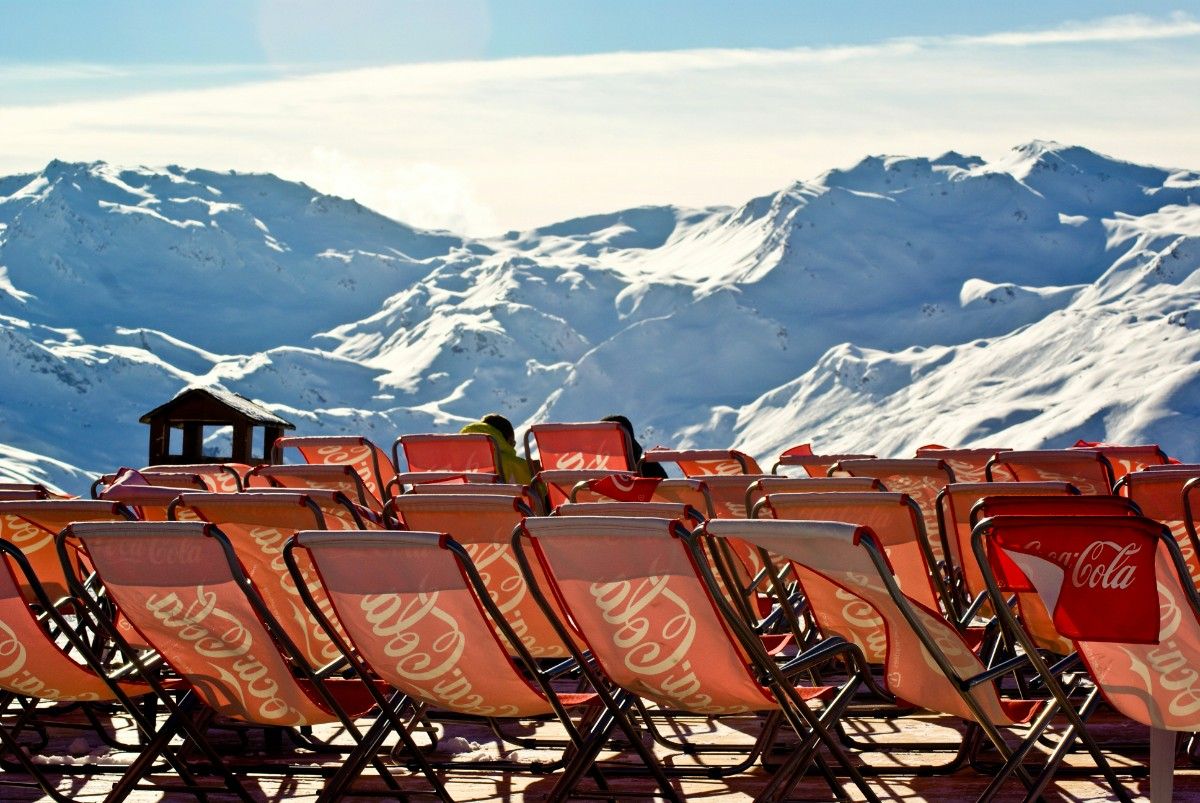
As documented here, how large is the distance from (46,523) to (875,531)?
7.56 feet

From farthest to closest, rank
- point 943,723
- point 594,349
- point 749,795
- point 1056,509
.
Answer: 1. point 594,349
2. point 943,723
3. point 749,795
4. point 1056,509

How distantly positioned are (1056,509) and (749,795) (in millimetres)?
1174

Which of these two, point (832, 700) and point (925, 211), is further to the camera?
point (925, 211)

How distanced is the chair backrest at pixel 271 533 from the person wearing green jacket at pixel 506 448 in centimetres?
308

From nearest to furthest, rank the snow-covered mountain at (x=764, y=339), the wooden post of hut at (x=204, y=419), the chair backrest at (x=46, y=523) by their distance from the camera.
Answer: the chair backrest at (x=46, y=523), the wooden post of hut at (x=204, y=419), the snow-covered mountain at (x=764, y=339)

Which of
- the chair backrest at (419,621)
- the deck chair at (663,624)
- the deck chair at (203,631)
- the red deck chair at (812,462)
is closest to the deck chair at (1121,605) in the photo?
the deck chair at (663,624)

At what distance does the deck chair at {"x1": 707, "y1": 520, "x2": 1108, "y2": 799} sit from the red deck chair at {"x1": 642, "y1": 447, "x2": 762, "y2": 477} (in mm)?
3406

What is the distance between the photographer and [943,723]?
18.7 feet

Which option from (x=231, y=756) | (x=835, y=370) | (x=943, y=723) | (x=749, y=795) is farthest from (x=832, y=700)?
(x=835, y=370)

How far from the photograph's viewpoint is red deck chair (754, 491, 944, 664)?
4.54m

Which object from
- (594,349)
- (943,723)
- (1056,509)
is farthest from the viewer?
(594,349)

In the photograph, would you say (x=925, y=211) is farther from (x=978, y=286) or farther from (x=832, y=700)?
(x=832, y=700)

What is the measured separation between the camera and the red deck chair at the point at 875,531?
179 inches

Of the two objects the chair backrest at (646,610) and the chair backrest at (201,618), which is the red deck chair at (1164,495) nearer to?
the chair backrest at (646,610)
